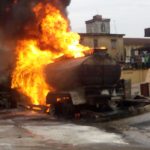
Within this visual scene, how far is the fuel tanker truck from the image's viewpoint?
53.2ft

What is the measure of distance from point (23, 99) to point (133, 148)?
1144 centimetres

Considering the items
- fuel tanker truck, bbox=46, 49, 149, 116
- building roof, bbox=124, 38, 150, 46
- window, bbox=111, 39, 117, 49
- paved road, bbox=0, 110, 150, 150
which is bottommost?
paved road, bbox=0, 110, 150, 150

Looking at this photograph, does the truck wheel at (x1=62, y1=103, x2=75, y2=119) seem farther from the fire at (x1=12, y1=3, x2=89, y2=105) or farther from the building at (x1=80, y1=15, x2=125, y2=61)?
the building at (x1=80, y1=15, x2=125, y2=61)

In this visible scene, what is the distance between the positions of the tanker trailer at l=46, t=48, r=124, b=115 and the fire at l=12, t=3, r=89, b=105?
130cm

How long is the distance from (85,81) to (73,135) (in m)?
4.07

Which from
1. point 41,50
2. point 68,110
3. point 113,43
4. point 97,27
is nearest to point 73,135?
point 68,110

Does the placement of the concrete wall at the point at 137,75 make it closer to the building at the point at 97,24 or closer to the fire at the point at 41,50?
the fire at the point at 41,50

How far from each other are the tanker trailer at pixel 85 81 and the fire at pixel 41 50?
4.28 feet

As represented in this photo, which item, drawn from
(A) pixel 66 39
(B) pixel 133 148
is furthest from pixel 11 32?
(B) pixel 133 148

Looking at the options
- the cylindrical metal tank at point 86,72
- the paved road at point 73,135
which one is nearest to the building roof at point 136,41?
the cylindrical metal tank at point 86,72

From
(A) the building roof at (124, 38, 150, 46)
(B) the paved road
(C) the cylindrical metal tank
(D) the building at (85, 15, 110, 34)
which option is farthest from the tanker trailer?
(D) the building at (85, 15, 110, 34)

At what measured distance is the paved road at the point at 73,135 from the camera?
10.7 meters

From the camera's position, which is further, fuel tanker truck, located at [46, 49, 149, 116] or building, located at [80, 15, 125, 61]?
building, located at [80, 15, 125, 61]

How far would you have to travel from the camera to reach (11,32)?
74.3 feet
